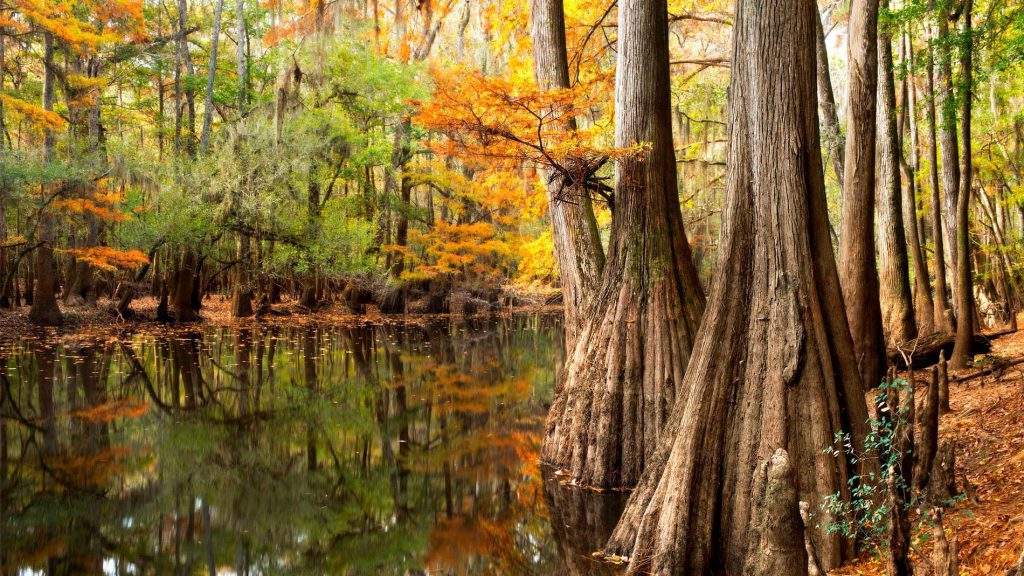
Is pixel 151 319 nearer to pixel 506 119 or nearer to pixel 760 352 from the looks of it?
pixel 506 119

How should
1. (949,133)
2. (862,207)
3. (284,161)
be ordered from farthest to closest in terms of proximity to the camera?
(284,161), (949,133), (862,207)

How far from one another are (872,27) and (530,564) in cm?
773

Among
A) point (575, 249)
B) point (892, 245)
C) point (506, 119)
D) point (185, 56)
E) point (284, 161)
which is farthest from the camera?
point (185, 56)

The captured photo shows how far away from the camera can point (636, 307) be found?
724 cm

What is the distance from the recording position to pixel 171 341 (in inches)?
756

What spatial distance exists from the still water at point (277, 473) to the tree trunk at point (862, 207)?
3.82 metres

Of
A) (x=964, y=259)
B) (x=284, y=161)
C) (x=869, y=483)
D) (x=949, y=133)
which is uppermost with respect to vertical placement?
(x=284, y=161)

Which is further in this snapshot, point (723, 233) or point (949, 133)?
point (949, 133)

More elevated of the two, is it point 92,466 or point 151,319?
point 151,319

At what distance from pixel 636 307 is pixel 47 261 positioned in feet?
58.4

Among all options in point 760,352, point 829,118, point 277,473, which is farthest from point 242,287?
point 760,352

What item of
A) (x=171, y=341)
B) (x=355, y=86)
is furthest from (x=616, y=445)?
(x=355, y=86)

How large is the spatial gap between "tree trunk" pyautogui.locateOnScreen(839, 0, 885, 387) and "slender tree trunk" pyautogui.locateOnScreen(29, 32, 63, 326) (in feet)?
60.5

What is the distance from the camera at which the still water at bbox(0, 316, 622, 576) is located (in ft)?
19.2
